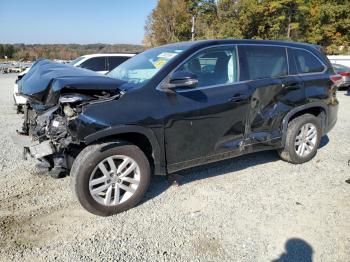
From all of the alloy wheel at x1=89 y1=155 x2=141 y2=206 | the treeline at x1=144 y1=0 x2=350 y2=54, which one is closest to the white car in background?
the alloy wheel at x1=89 y1=155 x2=141 y2=206

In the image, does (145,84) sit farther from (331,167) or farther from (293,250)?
(331,167)

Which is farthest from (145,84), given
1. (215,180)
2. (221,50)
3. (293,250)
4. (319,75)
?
(319,75)

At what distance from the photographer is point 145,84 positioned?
3488 mm

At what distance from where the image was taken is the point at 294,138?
4809mm

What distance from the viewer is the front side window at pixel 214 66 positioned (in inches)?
152

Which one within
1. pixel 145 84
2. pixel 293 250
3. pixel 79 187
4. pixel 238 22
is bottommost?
pixel 293 250

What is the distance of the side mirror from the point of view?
3461mm

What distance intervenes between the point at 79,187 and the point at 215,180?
6.24ft

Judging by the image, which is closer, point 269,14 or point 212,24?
point 269,14

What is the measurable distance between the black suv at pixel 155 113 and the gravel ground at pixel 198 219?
0.38 meters

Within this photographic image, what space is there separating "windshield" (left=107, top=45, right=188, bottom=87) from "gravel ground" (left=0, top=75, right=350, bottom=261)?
1.41 meters

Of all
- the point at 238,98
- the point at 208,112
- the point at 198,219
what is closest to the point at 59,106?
the point at 208,112

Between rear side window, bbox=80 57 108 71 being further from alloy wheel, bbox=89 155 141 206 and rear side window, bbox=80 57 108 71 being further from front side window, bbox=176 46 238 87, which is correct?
alloy wheel, bbox=89 155 141 206

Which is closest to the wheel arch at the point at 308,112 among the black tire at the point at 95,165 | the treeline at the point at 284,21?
the black tire at the point at 95,165
